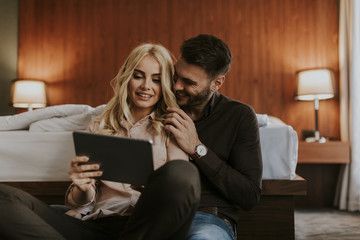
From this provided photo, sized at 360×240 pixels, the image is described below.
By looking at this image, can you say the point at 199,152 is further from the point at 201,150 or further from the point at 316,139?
the point at 316,139

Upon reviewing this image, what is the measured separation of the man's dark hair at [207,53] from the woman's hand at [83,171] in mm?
562

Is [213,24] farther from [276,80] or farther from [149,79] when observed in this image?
[149,79]

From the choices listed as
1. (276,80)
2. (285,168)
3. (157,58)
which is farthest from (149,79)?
(276,80)

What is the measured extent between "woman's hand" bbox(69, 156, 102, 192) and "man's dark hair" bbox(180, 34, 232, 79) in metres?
0.56

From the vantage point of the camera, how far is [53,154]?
57.5 inches


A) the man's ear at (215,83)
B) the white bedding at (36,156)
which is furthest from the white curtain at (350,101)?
the white bedding at (36,156)

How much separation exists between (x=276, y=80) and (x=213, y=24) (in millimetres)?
866

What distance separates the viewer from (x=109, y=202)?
1.06 m

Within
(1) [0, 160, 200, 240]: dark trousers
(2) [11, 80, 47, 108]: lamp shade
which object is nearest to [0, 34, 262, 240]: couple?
(1) [0, 160, 200, 240]: dark trousers

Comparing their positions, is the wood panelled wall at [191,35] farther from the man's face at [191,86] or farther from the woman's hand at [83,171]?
the woman's hand at [83,171]

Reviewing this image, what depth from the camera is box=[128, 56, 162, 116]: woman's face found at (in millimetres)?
1237

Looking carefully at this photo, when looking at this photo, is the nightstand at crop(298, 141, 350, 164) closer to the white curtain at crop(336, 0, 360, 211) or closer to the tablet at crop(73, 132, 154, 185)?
the white curtain at crop(336, 0, 360, 211)

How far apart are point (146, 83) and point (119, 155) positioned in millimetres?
428

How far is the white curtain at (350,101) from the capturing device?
8.64 ft
